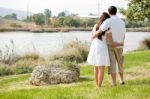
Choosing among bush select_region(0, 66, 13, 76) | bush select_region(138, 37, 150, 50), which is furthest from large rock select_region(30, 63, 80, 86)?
bush select_region(138, 37, 150, 50)

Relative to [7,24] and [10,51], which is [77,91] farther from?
[7,24]

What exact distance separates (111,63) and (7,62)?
1364 cm

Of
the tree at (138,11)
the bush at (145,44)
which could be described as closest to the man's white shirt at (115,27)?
the tree at (138,11)

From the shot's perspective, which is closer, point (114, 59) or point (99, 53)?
point (99, 53)

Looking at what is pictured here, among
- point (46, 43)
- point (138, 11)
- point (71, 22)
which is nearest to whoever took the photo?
point (138, 11)

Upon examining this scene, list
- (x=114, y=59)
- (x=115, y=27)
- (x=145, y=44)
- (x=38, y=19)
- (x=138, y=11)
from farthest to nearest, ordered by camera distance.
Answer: (x=38, y=19) < (x=145, y=44) < (x=138, y=11) < (x=114, y=59) < (x=115, y=27)

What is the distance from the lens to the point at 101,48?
11.2m

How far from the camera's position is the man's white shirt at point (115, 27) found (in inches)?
439

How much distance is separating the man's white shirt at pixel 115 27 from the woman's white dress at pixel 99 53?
0.83 feet

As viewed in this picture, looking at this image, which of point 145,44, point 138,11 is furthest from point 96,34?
point 145,44

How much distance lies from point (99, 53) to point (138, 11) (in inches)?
352

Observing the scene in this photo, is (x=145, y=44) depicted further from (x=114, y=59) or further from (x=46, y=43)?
(x=114, y=59)

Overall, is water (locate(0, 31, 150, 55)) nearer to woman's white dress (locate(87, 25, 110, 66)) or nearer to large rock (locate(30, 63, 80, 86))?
large rock (locate(30, 63, 80, 86))

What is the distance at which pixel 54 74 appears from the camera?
14.3 metres
